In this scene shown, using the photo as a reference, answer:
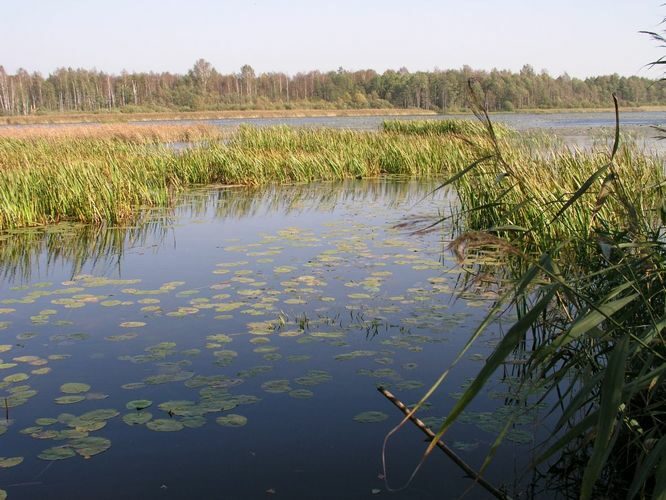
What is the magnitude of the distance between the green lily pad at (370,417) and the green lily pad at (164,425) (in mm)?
868

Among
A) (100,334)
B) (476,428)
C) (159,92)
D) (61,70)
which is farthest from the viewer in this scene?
(61,70)

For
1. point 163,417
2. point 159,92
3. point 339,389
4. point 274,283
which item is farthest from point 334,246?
point 159,92

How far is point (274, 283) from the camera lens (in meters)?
5.82

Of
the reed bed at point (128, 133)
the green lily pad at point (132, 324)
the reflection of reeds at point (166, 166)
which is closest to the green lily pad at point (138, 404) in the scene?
the green lily pad at point (132, 324)

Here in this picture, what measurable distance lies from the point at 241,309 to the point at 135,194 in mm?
5693

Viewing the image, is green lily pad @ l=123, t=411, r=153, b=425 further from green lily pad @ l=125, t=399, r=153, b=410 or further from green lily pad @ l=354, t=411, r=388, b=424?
green lily pad @ l=354, t=411, r=388, b=424

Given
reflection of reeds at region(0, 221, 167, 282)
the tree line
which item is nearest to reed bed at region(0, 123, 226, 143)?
reflection of reeds at region(0, 221, 167, 282)

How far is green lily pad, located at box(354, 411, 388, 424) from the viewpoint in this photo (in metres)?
3.30

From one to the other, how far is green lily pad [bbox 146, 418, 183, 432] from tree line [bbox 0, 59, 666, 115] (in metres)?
71.3

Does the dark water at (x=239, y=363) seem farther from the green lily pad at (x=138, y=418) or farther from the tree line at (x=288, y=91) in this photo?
the tree line at (x=288, y=91)

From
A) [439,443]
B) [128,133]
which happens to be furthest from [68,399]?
[128,133]

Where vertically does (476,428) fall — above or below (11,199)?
below

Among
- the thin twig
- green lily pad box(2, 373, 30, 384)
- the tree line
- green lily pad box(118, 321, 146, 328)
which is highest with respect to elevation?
the tree line

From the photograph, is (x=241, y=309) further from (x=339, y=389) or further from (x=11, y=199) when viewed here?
(x=11, y=199)
